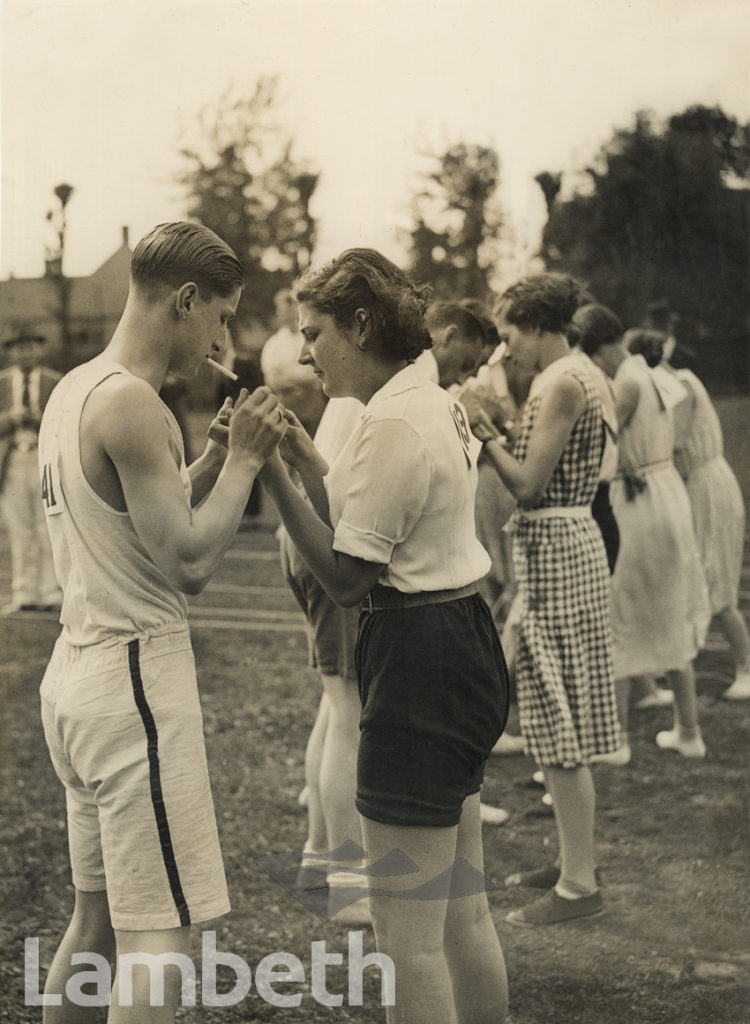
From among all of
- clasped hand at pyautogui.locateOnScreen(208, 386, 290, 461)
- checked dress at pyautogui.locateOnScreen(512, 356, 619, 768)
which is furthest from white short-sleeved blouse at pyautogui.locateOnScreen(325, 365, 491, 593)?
checked dress at pyautogui.locateOnScreen(512, 356, 619, 768)

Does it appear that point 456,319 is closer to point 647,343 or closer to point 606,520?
point 606,520

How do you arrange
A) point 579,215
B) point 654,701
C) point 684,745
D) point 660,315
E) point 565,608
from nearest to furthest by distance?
point 565,608 < point 579,215 < point 660,315 < point 684,745 < point 654,701

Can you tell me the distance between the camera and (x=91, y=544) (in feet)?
6.63

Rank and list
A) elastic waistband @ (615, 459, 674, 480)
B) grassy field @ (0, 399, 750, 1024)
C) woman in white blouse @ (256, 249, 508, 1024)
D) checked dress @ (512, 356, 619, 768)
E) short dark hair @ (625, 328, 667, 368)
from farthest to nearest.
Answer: elastic waistband @ (615, 459, 674, 480) < short dark hair @ (625, 328, 667, 368) < checked dress @ (512, 356, 619, 768) < grassy field @ (0, 399, 750, 1024) < woman in white blouse @ (256, 249, 508, 1024)

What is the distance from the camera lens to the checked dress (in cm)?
324

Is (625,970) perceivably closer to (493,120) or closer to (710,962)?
(710,962)

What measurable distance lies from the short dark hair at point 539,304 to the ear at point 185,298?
56.5 inches

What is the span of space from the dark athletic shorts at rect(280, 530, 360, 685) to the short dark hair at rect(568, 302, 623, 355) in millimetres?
1464

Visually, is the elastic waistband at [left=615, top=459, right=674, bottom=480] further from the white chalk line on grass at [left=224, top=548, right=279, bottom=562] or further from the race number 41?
the race number 41

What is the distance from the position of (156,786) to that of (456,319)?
5.34 ft

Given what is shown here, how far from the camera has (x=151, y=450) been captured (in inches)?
76.5

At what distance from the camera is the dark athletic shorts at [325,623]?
319 centimetres

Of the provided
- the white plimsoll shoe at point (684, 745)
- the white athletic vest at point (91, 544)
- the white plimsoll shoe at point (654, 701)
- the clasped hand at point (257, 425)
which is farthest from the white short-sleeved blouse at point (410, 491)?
the white plimsoll shoe at point (654, 701)

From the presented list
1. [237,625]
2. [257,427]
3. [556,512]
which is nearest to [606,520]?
[556,512]
